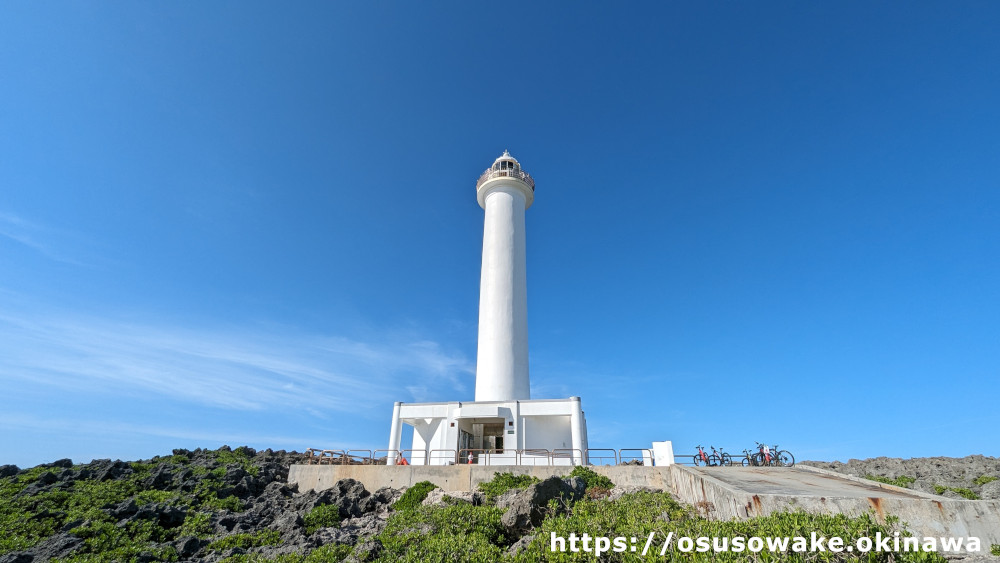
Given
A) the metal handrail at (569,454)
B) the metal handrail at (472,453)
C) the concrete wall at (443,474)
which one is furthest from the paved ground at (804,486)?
the metal handrail at (472,453)

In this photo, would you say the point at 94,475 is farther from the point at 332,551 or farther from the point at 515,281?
the point at 515,281

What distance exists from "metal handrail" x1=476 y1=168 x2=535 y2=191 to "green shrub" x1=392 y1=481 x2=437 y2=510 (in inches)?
847

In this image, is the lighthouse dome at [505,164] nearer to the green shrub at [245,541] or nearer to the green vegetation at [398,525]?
the green vegetation at [398,525]

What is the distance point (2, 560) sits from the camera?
11.4 metres

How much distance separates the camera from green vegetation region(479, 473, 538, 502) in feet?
56.1

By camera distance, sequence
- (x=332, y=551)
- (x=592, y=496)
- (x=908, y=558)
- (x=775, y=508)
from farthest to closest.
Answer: (x=592, y=496)
(x=332, y=551)
(x=775, y=508)
(x=908, y=558)

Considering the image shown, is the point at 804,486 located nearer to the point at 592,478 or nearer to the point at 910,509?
the point at 910,509

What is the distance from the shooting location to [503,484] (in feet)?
58.1

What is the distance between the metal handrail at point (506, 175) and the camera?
3341 cm

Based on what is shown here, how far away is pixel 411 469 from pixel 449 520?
9.79 meters

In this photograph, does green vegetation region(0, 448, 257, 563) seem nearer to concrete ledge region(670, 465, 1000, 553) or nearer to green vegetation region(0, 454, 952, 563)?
green vegetation region(0, 454, 952, 563)

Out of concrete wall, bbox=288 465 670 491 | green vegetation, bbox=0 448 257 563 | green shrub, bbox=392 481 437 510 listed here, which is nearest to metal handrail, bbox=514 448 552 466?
concrete wall, bbox=288 465 670 491

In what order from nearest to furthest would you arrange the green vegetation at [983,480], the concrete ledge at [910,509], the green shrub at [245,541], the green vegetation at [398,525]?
the green vegetation at [398,525] < the concrete ledge at [910,509] < the green shrub at [245,541] < the green vegetation at [983,480]

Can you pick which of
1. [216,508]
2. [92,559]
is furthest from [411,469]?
[92,559]
